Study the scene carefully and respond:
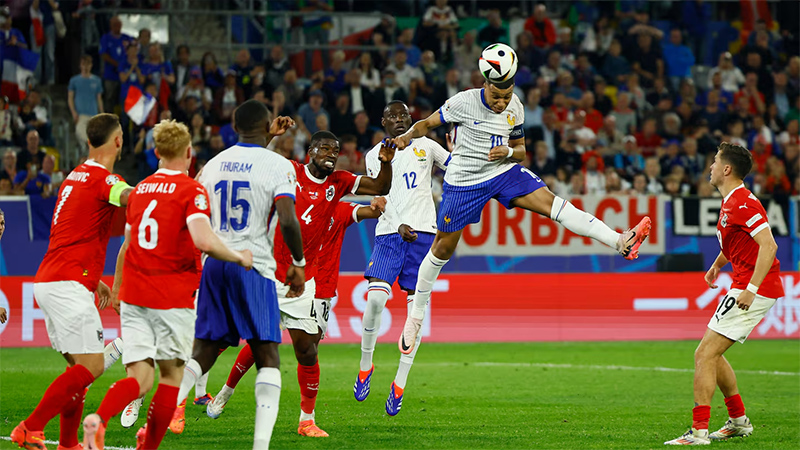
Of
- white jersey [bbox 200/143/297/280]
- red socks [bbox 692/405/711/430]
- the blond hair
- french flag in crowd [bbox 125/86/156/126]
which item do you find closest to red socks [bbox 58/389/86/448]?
white jersey [bbox 200/143/297/280]

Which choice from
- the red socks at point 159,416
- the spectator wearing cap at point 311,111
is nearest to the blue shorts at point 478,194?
the red socks at point 159,416

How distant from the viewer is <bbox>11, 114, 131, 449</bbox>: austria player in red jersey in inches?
273

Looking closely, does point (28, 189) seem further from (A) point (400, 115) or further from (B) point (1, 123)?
(A) point (400, 115)

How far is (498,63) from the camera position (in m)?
8.89

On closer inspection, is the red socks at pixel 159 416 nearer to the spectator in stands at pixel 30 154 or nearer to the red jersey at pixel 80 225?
the red jersey at pixel 80 225

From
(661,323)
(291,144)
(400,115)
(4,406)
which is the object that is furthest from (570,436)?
(291,144)

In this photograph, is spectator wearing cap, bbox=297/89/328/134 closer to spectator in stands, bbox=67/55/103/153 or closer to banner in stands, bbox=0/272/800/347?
spectator in stands, bbox=67/55/103/153

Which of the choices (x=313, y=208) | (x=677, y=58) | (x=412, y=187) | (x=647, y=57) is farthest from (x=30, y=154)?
(x=677, y=58)

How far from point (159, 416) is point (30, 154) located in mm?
12941

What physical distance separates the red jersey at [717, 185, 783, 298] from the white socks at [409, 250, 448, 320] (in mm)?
2673

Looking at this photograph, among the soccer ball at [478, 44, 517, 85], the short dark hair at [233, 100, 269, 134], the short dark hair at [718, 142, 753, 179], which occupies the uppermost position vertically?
the soccer ball at [478, 44, 517, 85]

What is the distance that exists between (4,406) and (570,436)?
557cm

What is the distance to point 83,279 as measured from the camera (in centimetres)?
714

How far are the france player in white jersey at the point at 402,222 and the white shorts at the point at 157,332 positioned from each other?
12.8 ft
